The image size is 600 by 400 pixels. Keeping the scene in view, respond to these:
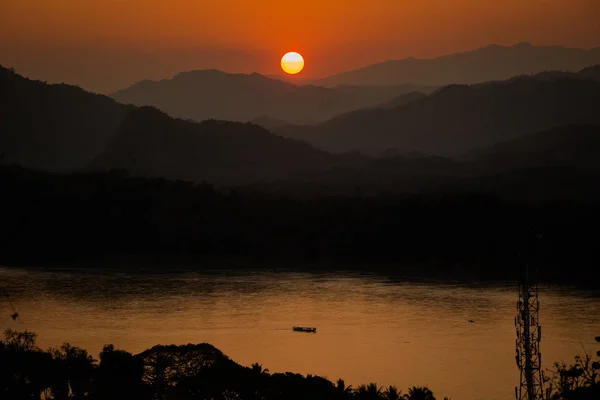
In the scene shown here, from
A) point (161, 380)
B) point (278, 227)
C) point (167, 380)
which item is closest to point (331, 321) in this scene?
point (167, 380)

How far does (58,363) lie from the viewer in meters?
34.5

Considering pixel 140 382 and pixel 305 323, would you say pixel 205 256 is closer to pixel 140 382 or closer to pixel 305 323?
pixel 305 323

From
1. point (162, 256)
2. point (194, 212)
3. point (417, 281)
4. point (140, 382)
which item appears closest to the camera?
point (140, 382)

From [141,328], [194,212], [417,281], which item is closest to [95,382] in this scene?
[141,328]

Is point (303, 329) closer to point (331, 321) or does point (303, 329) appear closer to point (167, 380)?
point (331, 321)

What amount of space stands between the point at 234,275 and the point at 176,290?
40.1ft

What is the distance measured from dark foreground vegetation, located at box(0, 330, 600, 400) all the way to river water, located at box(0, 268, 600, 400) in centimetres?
1361

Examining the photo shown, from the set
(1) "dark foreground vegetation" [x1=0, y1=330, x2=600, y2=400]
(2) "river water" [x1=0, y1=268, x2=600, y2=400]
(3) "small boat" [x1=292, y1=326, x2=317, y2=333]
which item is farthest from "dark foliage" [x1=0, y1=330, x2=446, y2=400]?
(3) "small boat" [x1=292, y1=326, x2=317, y2=333]

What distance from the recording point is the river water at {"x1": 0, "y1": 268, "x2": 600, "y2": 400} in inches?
1982

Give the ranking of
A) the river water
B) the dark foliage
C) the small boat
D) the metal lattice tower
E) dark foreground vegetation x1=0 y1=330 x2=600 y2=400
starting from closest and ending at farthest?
1. the metal lattice tower
2. dark foreground vegetation x1=0 y1=330 x2=600 y2=400
3. the dark foliage
4. the river water
5. the small boat

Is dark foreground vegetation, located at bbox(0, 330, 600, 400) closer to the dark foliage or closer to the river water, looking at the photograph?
the dark foliage

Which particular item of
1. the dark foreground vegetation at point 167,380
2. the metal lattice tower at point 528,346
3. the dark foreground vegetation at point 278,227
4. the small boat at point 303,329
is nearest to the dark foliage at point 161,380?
the dark foreground vegetation at point 167,380

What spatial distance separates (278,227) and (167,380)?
86.7 metres

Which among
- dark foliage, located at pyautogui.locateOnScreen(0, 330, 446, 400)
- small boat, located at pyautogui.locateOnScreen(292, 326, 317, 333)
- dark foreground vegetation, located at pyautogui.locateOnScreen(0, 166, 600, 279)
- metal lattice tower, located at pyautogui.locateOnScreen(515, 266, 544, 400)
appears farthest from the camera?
dark foreground vegetation, located at pyautogui.locateOnScreen(0, 166, 600, 279)
